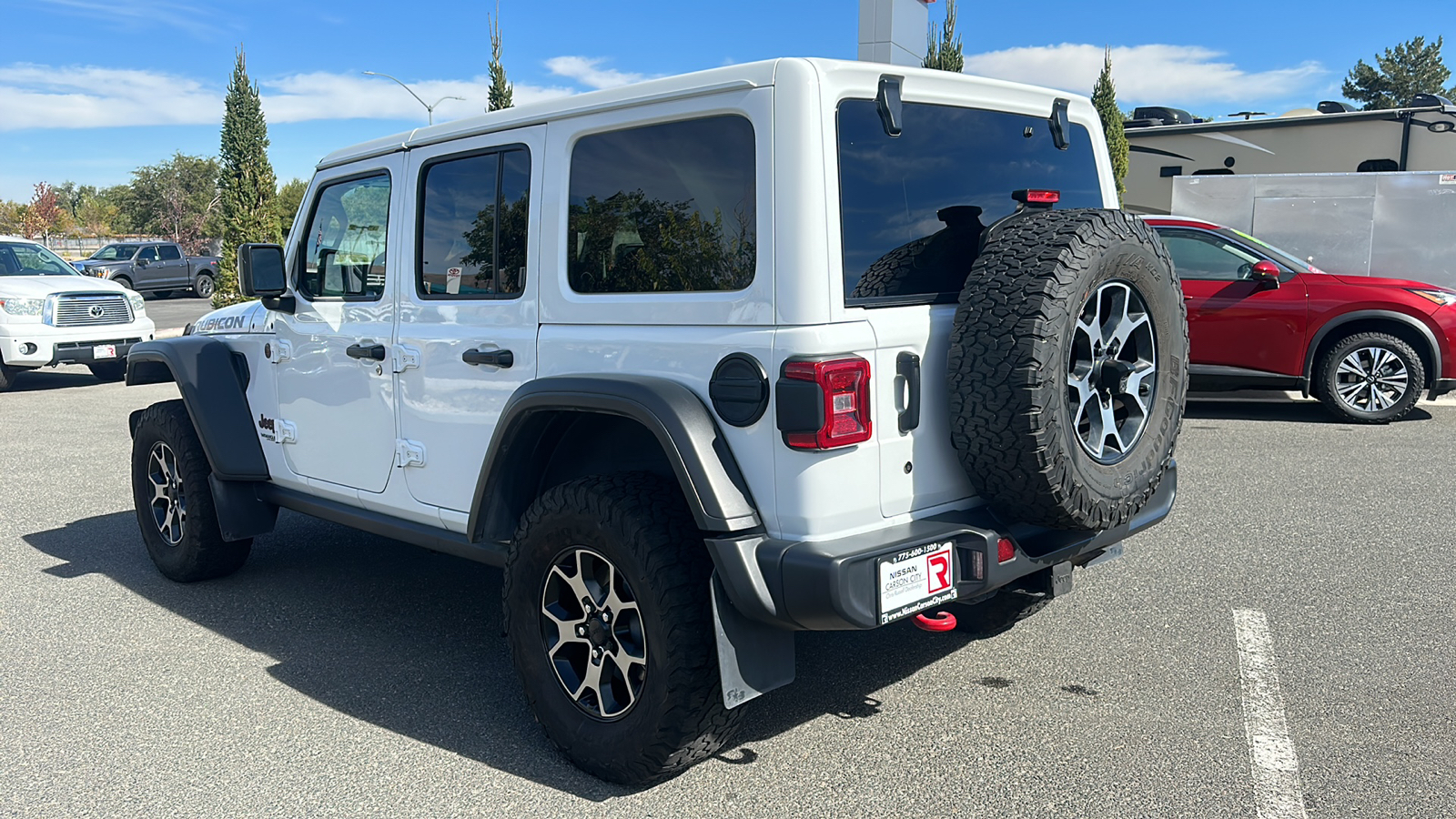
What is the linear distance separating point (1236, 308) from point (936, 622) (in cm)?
704

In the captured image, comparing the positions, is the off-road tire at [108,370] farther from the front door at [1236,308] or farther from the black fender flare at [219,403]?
the front door at [1236,308]

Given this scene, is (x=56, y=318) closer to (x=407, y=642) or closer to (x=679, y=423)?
(x=407, y=642)

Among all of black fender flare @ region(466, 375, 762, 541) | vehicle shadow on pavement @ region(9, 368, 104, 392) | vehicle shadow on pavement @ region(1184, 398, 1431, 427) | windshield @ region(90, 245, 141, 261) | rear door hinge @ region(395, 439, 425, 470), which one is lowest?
vehicle shadow on pavement @ region(9, 368, 104, 392)

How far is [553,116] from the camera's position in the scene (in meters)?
3.47

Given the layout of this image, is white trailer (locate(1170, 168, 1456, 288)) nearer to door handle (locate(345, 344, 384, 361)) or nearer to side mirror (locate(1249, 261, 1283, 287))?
side mirror (locate(1249, 261, 1283, 287))

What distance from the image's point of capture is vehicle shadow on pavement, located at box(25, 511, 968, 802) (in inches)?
143

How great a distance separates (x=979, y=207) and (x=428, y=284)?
1.95 m

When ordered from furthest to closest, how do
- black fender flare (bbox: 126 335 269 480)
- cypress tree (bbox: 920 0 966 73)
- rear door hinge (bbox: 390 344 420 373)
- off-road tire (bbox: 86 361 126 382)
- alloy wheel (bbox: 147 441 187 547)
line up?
cypress tree (bbox: 920 0 966 73) → off-road tire (bbox: 86 361 126 382) → alloy wheel (bbox: 147 441 187 547) → black fender flare (bbox: 126 335 269 480) → rear door hinge (bbox: 390 344 420 373)

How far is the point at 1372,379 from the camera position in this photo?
29.5ft

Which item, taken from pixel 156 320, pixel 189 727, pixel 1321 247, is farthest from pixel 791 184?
pixel 156 320

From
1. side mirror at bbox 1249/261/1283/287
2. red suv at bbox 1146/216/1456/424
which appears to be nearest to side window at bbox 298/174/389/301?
red suv at bbox 1146/216/1456/424

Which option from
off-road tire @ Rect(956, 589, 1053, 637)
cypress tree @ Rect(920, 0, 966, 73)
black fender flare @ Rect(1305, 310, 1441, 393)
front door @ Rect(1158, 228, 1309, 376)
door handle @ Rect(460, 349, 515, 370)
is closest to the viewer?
door handle @ Rect(460, 349, 515, 370)

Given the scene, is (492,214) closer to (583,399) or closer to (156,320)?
(583,399)

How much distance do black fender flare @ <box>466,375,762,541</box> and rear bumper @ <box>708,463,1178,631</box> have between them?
0.09m
